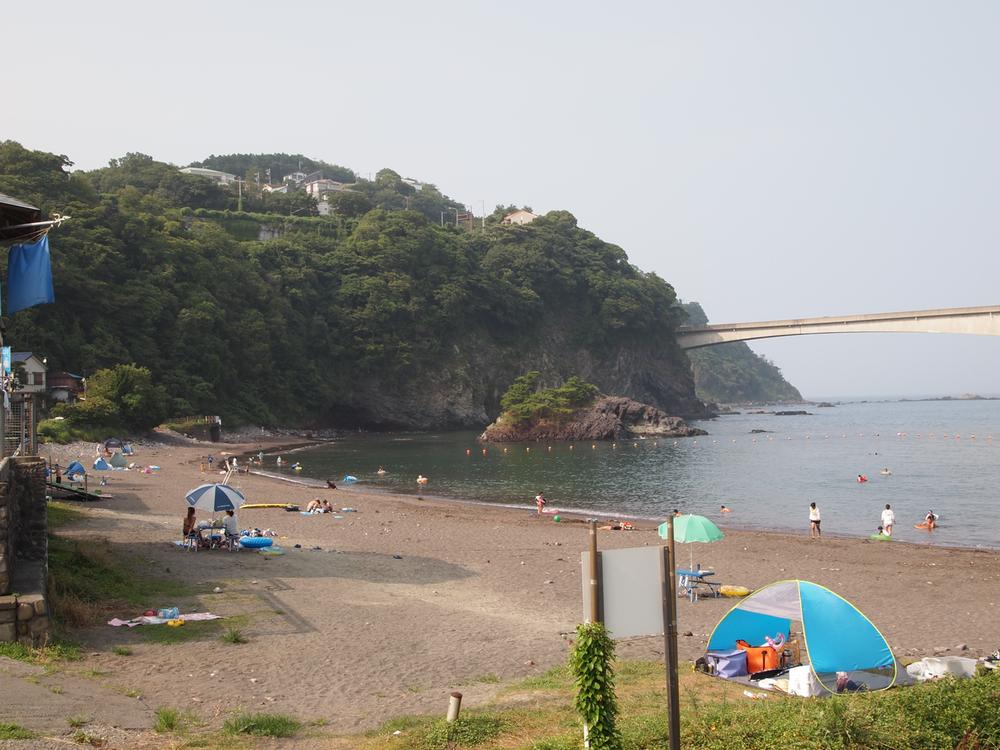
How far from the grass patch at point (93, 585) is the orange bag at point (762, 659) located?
9.25 meters

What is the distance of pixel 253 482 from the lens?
1587 inches

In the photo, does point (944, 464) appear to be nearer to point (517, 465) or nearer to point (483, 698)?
point (517, 465)

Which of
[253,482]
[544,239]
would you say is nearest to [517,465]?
[253,482]

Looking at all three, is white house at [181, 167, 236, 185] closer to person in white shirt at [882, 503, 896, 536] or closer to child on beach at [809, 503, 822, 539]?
child on beach at [809, 503, 822, 539]

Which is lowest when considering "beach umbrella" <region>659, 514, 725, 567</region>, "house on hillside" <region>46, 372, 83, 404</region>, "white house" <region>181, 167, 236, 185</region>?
"beach umbrella" <region>659, 514, 725, 567</region>

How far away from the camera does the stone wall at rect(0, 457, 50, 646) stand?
10344mm

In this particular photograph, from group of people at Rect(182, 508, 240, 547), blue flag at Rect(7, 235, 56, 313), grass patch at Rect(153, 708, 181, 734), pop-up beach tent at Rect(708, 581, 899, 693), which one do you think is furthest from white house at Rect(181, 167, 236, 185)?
grass patch at Rect(153, 708, 181, 734)

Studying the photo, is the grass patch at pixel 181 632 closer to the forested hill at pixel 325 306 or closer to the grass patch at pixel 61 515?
the grass patch at pixel 61 515

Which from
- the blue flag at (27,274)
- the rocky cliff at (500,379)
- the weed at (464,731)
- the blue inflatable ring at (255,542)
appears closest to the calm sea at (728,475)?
the rocky cliff at (500,379)

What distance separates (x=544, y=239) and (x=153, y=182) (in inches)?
1994

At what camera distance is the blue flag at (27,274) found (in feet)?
45.0

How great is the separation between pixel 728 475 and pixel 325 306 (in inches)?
2161

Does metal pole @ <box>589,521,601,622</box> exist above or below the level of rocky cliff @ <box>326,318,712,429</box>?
below

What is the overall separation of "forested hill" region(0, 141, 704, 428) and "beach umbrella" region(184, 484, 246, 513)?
45.0 metres
